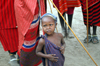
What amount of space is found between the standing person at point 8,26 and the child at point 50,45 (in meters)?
0.63

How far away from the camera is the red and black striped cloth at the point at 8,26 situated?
214 cm

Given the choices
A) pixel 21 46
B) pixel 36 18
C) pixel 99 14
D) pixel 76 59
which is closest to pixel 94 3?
pixel 99 14

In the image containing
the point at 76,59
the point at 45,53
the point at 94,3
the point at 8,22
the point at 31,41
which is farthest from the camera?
the point at 94,3

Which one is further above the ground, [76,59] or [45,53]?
A: [45,53]

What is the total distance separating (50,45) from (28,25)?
0.38m

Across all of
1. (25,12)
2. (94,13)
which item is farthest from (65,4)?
(25,12)

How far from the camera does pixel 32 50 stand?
2.09m

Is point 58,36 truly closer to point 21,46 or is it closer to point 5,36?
point 21,46

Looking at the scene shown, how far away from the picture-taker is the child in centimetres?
170

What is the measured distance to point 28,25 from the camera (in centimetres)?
189

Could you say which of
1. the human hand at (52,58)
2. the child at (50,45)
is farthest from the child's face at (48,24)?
the human hand at (52,58)

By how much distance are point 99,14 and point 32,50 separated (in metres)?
1.73

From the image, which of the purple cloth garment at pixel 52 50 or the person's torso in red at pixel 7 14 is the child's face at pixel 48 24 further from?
the person's torso in red at pixel 7 14

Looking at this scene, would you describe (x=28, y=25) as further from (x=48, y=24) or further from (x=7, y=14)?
(x=7, y=14)
